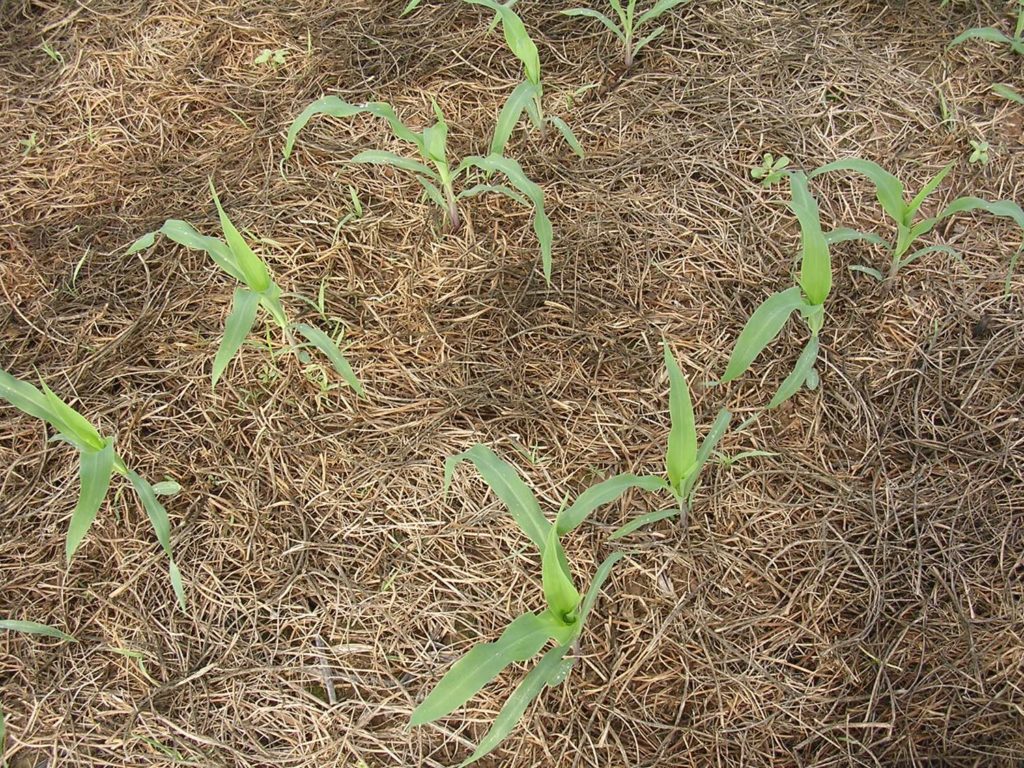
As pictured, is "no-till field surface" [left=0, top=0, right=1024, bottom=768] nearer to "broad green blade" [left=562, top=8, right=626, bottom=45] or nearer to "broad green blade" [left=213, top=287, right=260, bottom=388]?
"broad green blade" [left=562, top=8, right=626, bottom=45]

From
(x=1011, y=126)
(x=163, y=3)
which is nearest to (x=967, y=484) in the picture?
(x=1011, y=126)

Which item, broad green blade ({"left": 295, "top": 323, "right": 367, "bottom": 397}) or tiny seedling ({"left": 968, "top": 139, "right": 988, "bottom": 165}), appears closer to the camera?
broad green blade ({"left": 295, "top": 323, "right": 367, "bottom": 397})

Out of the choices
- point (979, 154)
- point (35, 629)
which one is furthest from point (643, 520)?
point (979, 154)

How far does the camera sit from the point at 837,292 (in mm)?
→ 1746

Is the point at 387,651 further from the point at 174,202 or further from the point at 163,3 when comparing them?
the point at 163,3

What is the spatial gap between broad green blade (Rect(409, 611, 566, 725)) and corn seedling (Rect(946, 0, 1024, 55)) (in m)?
1.78

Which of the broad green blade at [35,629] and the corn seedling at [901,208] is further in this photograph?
the corn seedling at [901,208]

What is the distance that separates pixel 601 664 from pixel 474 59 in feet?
5.30

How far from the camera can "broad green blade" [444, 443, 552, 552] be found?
1.33 m

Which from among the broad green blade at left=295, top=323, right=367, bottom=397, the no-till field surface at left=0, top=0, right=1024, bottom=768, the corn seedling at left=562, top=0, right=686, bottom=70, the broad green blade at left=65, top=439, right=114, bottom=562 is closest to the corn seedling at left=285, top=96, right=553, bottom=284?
the no-till field surface at left=0, top=0, right=1024, bottom=768

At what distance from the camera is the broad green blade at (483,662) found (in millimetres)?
1164

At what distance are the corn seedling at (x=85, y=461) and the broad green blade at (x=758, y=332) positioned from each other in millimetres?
1078

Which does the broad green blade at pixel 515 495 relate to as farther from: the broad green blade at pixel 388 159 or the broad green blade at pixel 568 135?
the broad green blade at pixel 568 135

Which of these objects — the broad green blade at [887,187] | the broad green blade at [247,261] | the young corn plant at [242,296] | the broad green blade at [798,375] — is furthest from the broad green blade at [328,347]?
the broad green blade at [887,187]
